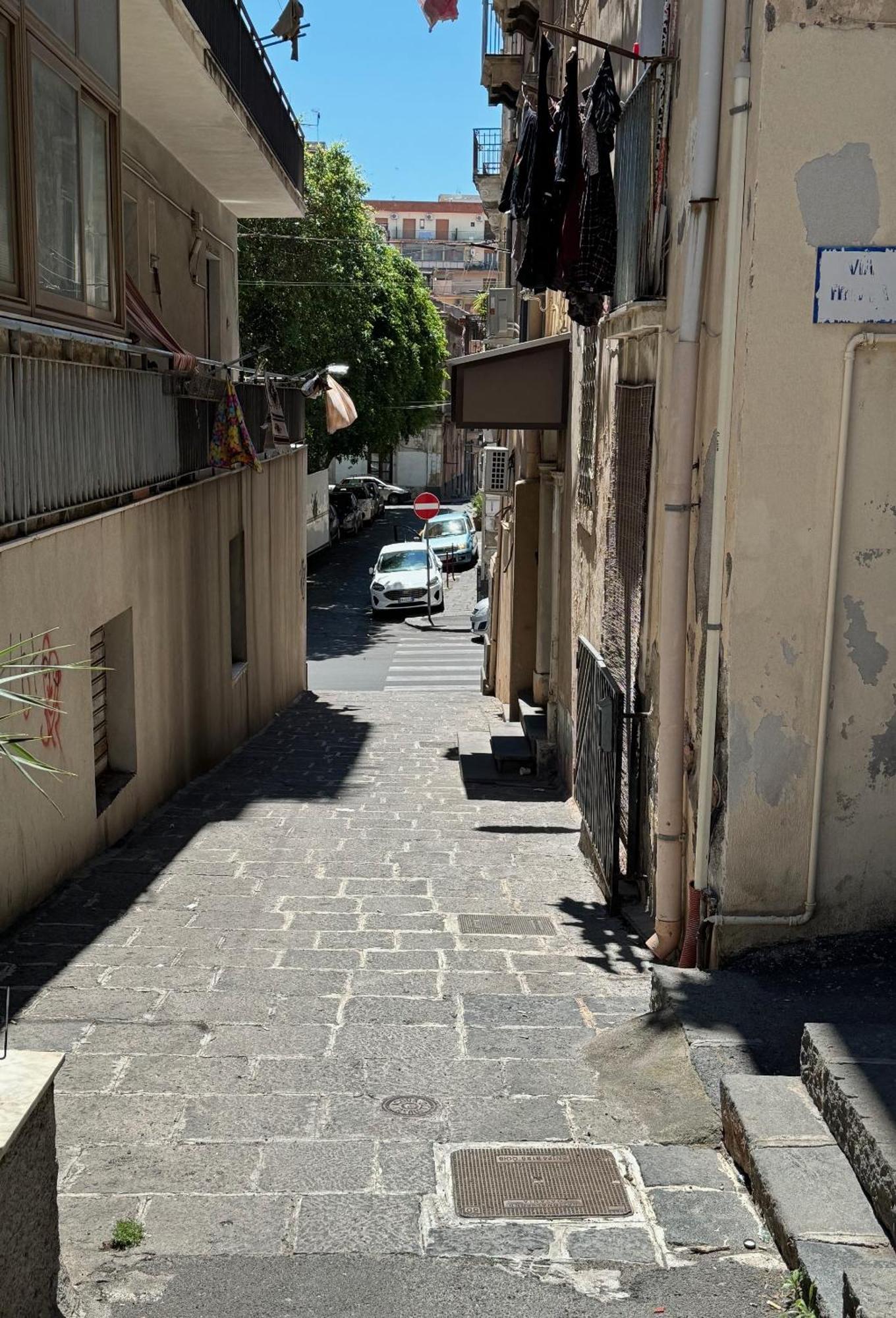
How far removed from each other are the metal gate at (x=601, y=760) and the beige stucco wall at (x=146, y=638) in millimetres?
3183

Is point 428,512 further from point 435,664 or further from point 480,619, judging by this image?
point 435,664

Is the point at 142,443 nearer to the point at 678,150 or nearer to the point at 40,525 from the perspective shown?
the point at 40,525

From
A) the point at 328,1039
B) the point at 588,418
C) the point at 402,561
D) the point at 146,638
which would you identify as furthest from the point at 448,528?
the point at 328,1039

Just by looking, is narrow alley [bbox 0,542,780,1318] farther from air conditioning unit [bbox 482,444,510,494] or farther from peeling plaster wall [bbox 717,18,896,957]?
air conditioning unit [bbox 482,444,510,494]

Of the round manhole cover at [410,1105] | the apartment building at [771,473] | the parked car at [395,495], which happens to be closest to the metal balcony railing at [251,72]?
Result: the apartment building at [771,473]

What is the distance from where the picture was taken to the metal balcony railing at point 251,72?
1196 cm

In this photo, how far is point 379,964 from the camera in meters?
6.66

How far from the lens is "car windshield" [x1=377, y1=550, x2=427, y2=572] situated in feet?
117

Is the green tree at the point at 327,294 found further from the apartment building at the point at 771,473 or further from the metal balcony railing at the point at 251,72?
the apartment building at the point at 771,473

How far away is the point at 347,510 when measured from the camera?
5078 centimetres

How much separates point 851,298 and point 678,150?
172cm

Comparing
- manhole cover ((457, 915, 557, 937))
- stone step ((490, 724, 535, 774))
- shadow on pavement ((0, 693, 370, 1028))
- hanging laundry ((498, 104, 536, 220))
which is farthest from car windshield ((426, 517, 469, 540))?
manhole cover ((457, 915, 557, 937))

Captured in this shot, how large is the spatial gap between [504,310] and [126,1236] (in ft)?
Answer: 63.0

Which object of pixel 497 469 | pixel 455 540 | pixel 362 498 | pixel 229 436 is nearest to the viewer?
pixel 229 436
